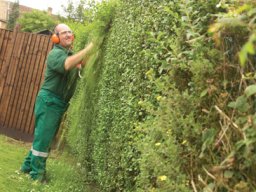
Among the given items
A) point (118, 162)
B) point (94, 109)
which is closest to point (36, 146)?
point (94, 109)

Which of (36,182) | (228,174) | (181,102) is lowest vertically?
(36,182)

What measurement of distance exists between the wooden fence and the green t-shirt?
4.16 m

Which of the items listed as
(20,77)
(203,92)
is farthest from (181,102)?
(20,77)

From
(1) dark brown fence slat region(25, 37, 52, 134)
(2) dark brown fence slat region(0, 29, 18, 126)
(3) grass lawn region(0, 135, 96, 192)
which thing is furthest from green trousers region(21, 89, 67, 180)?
(2) dark brown fence slat region(0, 29, 18, 126)

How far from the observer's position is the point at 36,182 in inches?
241

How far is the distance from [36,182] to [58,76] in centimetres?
151

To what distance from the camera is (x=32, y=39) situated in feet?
35.4

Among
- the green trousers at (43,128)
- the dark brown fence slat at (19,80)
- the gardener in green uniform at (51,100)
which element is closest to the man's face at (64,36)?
the gardener in green uniform at (51,100)

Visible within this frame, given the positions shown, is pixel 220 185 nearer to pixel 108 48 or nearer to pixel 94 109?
pixel 108 48

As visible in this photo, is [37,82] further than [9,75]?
No

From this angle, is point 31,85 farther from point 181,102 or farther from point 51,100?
point 181,102

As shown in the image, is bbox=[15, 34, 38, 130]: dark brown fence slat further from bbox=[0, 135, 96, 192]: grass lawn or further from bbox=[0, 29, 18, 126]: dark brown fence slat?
bbox=[0, 135, 96, 192]: grass lawn

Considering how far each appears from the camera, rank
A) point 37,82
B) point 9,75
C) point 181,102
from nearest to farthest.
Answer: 1. point 181,102
2. point 37,82
3. point 9,75

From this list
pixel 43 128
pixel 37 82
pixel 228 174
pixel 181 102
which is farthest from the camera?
pixel 37 82
